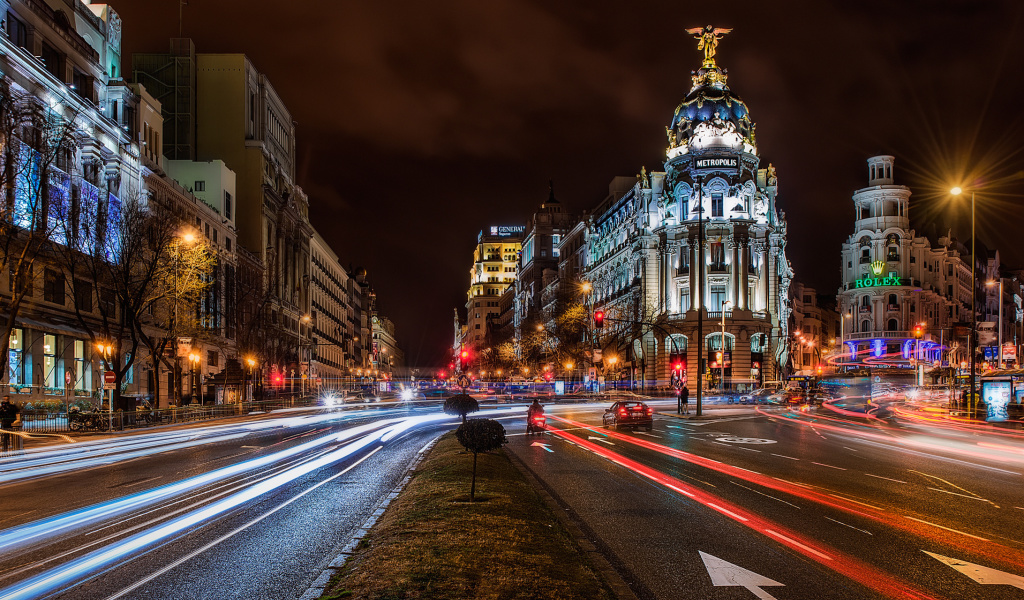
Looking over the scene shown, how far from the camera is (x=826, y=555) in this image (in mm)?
10086

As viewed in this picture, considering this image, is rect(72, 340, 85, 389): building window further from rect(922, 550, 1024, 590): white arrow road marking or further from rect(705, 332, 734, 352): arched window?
rect(705, 332, 734, 352): arched window

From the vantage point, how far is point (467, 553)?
30.0ft

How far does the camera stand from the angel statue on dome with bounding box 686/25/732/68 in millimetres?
85188

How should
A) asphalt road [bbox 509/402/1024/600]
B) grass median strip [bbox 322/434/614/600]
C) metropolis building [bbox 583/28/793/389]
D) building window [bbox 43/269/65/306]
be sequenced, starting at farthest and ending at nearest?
metropolis building [bbox 583/28/793/389] < building window [bbox 43/269/65/306] < asphalt road [bbox 509/402/1024/600] < grass median strip [bbox 322/434/614/600]

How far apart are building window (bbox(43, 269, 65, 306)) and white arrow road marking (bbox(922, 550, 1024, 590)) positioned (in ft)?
137

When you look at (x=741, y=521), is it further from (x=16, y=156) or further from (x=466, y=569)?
(x=16, y=156)

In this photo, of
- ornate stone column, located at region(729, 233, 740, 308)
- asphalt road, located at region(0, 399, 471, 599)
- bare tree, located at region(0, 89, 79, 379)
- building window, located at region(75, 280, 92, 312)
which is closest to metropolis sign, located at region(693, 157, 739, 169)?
ornate stone column, located at region(729, 233, 740, 308)

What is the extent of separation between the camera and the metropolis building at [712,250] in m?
80.8

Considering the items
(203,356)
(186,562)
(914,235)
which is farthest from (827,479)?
(914,235)

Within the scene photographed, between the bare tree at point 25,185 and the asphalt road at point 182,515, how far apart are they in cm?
792

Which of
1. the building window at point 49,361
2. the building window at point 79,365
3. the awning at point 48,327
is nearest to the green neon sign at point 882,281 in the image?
the awning at point 48,327

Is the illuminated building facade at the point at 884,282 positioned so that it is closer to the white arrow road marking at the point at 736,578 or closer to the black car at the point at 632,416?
the black car at the point at 632,416

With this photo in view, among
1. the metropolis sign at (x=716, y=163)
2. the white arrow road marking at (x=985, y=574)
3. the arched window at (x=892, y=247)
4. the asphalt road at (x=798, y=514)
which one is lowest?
the asphalt road at (x=798, y=514)

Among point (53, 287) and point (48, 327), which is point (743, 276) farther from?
point (48, 327)
